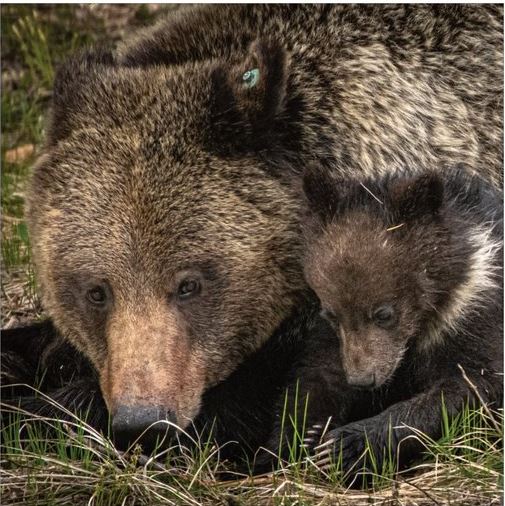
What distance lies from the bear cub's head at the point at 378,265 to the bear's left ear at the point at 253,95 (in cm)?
50

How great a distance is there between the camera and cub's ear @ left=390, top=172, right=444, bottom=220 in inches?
238

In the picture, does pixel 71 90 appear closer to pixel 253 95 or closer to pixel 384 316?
pixel 253 95

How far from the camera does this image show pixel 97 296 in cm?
663

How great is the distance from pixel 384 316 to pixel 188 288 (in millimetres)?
1077

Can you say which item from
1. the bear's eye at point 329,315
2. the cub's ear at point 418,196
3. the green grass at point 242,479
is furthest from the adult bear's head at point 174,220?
the cub's ear at point 418,196

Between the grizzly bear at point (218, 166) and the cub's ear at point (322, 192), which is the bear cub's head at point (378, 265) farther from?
the grizzly bear at point (218, 166)

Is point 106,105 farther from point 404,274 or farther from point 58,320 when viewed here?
point 404,274

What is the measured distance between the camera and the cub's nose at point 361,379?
5.96 m

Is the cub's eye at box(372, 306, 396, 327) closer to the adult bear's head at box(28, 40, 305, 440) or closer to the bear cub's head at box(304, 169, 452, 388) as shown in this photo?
the bear cub's head at box(304, 169, 452, 388)

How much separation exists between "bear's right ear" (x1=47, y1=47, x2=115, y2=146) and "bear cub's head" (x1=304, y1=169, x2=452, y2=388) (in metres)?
1.41

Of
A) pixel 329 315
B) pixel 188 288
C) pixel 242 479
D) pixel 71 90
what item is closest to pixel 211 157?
pixel 188 288

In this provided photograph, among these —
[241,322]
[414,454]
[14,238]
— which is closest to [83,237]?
[241,322]

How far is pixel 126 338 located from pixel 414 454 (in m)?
1.51

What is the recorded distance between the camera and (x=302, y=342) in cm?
700
